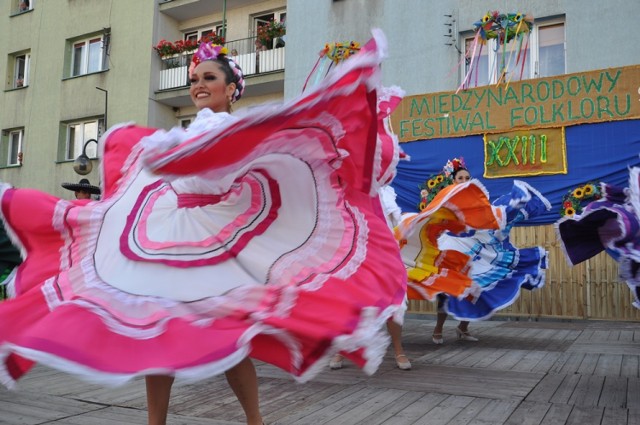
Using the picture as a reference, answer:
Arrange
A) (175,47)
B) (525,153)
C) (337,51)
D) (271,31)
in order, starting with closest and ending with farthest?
(337,51) < (525,153) < (271,31) < (175,47)

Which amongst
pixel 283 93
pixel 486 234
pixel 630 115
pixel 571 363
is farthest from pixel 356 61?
pixel 283 93

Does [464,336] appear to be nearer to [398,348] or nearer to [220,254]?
[398,348]

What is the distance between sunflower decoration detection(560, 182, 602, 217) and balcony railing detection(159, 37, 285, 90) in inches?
259

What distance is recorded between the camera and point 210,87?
2.51m

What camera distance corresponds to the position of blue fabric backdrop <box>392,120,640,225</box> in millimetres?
7285

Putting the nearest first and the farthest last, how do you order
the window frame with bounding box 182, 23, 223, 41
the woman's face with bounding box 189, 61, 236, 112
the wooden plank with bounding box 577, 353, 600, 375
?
1. the woman's face with bounding box 189, 61, 236, 112
2. the wooden plank with bounding box 577, 353, 600, 375
3. the window frame with bounding box 182, 23, 223, 41

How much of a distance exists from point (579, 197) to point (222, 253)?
6.63 meters

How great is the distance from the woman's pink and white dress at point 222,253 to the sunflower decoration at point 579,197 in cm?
579

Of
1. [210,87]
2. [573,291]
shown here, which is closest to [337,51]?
[210,87]

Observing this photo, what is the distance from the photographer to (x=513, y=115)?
7.96 m

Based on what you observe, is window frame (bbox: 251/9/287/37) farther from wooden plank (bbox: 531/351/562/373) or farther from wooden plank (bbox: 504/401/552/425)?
wooden plank (bbox: 504/401/552/425)

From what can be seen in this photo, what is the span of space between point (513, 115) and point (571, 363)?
4242mm

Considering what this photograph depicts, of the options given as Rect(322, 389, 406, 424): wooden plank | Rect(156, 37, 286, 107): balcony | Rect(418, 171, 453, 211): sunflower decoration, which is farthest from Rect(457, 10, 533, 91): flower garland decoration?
Rect(322, 389, 406, 424): wooden plank

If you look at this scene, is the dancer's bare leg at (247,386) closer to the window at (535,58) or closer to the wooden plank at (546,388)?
the wooden plank at (546,388)
